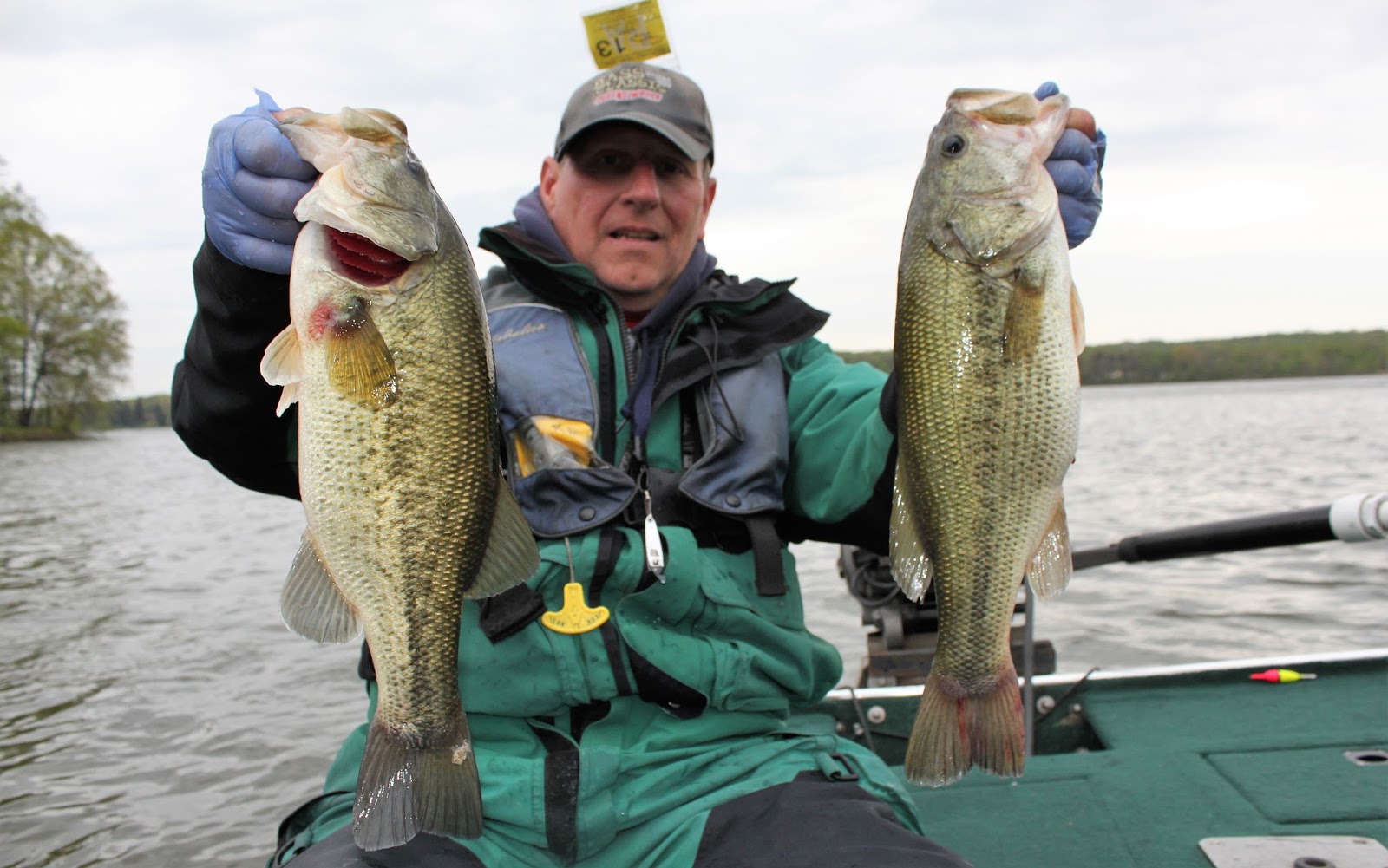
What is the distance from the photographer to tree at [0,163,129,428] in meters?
47.2

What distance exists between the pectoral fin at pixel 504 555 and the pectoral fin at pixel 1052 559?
1.23 m

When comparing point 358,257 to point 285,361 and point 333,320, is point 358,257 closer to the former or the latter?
point 333,320

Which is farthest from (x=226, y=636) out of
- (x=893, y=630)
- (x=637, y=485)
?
(x=637, y=485)

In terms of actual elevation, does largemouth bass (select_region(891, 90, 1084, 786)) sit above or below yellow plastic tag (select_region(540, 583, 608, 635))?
above

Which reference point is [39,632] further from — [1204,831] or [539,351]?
[1204,831]

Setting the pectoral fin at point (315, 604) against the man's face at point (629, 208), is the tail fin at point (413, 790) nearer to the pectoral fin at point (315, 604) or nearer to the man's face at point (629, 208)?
the pectoral fin at point (315, 604)

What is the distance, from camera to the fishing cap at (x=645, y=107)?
11.1 ft

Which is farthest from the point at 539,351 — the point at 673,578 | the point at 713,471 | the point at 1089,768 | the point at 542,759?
the point at 1089,768

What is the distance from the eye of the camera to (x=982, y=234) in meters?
2.42

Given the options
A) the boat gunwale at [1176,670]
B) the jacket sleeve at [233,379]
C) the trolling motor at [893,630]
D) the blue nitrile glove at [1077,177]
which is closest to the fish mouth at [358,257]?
the jacket sleeve at [233,379]

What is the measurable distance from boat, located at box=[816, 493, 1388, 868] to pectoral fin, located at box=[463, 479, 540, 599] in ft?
6.32

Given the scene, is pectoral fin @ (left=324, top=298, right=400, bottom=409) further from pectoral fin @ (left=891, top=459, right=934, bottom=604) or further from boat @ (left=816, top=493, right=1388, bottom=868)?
boat @ (left=816, top=493, right=1388, bottom=868)

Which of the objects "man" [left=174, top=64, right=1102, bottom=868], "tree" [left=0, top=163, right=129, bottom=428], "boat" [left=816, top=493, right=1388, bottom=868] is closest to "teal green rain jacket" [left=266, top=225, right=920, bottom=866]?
"man" [left=174, top=64, right=1102, bottom=868]

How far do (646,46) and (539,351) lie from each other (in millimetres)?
1587
